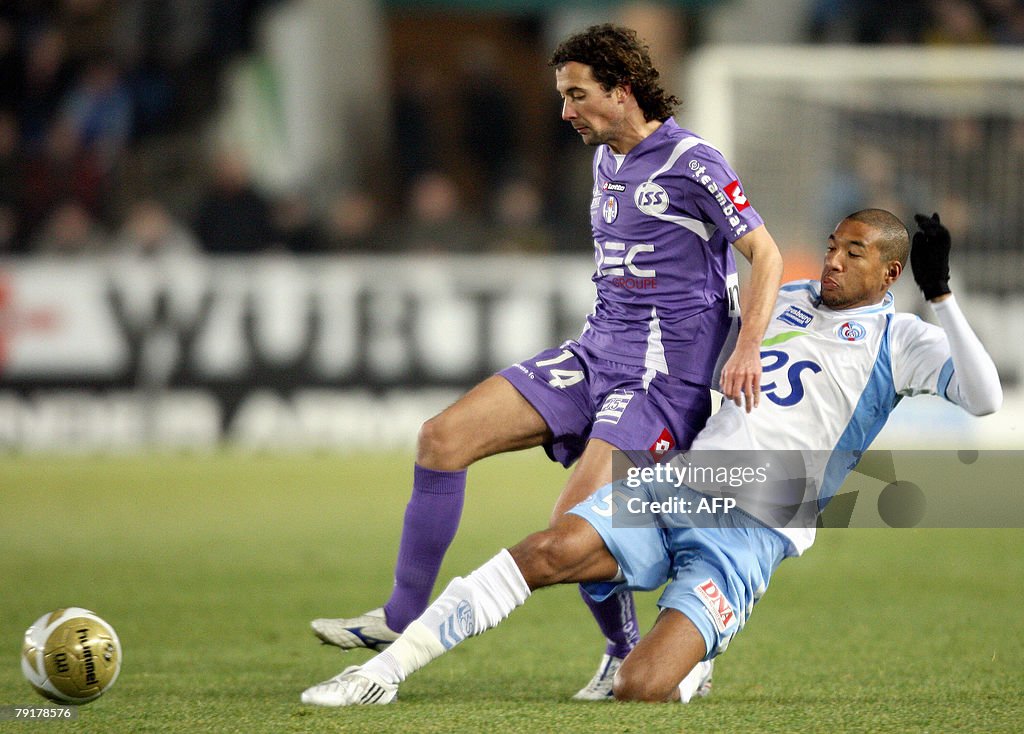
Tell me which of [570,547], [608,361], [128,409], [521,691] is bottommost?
[128,409]

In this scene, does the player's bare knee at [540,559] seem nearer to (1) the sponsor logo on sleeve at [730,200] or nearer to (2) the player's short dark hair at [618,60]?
(1) the sponsor logo on sleeve at [730,200]

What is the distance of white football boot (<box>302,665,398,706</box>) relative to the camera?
4.48 metres

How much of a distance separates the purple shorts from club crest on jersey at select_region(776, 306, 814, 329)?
370mm

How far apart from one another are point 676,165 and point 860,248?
2.25 ft

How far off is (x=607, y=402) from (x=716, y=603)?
878 mm

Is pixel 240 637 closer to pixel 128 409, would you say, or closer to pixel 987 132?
pixel 128 409

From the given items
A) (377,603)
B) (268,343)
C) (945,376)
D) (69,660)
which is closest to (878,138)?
(268,343)

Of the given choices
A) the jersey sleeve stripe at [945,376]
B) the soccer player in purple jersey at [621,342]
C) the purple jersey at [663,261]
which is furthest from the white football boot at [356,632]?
the jersey sleeve stripe at [945,376]

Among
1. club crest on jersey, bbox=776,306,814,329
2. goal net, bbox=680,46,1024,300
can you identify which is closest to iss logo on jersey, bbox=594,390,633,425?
club crest on jersey, bbox=776,306,814,329

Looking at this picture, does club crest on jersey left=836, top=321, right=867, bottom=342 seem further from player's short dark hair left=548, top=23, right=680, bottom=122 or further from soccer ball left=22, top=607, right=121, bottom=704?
soccer ball left=22, top=607, right=121, bottom=704

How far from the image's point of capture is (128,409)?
12750 millimetres

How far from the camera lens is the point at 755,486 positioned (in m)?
5.03

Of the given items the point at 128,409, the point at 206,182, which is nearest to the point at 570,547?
the point at 128,409

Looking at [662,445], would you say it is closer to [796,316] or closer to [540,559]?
[796,316]
